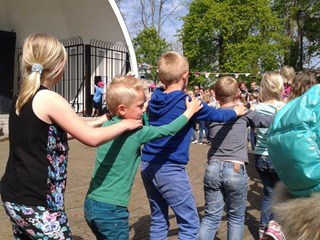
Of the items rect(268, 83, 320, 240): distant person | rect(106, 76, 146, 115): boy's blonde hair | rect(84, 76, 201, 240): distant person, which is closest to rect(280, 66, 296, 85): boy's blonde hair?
rect(84, 76, 201, 240): distant person

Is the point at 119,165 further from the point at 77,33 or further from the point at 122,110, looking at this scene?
the point at 77,33

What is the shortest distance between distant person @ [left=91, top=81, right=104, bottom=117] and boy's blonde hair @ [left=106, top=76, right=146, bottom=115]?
41.9ft

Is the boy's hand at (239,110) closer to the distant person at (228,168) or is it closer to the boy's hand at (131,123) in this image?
the distant person at (228,168)

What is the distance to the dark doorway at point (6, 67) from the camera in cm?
1730

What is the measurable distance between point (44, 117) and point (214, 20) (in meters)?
39.8

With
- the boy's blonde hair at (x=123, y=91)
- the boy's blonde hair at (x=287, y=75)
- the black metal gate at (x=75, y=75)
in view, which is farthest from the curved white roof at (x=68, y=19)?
the boy's blonde hair at (x=123, y=91)

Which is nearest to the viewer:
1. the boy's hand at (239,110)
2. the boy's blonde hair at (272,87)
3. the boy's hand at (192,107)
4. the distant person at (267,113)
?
the boy's hand at (192,107)

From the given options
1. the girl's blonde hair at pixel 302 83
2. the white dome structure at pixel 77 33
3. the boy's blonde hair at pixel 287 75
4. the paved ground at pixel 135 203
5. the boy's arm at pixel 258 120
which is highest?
the white dome structure at pixel 77 33

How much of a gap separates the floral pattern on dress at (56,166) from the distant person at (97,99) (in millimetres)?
13182

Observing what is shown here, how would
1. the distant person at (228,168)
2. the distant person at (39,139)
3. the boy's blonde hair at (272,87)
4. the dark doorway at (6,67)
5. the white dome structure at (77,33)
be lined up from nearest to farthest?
the distant person at (39,139), the distant person at (228,168), the boy's blonde hair at (272,87), the white dome structure at (77,33), the dark doorway at (6,67)

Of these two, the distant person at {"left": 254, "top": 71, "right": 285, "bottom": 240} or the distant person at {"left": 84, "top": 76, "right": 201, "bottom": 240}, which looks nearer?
the distant person at {"left": 84, "top": 76, "right": 201, "bottom": 240}

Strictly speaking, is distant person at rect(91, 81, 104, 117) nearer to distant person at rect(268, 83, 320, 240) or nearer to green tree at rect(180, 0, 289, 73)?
distant person at rect(268, 83, 320, 240)

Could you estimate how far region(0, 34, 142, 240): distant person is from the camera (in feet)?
8.24

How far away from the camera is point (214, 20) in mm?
40906
